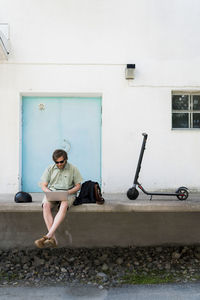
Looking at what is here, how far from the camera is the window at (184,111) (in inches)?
246

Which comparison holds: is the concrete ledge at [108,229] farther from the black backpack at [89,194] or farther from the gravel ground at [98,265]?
the black backpack at [89,194]

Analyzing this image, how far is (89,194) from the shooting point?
15.8 ft

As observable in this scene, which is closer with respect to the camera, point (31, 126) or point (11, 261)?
point (11, 261)

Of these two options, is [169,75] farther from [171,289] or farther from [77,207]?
[171,289]

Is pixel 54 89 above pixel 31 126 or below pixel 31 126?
above

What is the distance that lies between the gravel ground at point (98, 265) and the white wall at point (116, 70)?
1218 mm

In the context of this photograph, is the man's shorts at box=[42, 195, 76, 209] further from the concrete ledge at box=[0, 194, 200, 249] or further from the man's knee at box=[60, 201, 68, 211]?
the concrete ledge at box=[0, 194, 200, 249]

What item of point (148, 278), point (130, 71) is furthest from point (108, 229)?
point (130, 71)

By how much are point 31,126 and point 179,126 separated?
2.95m

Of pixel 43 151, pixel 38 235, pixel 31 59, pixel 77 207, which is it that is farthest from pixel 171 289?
pixel 31 59

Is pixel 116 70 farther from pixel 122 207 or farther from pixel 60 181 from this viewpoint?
pixel 122 207

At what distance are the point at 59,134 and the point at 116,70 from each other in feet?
5.53

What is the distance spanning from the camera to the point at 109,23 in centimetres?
609

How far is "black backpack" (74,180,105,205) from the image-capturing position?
187 inches
